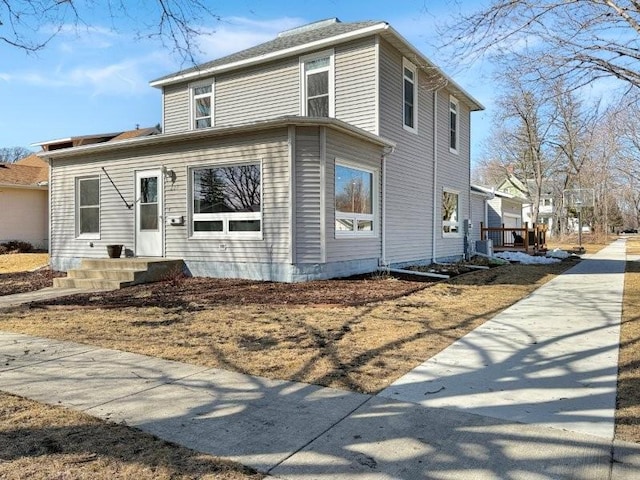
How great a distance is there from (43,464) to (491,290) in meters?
8.50

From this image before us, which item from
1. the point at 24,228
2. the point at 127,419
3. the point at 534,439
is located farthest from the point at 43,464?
the point at 24,228

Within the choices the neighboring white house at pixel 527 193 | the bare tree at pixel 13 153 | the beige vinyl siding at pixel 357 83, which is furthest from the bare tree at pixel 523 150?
the bare tree at pixel 13 153

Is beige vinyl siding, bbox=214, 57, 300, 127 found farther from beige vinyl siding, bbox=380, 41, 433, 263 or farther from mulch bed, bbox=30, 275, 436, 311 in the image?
mulch bed, bbox=30, 275, 436, 311

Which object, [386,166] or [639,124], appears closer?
[386,166]

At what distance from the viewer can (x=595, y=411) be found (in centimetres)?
342

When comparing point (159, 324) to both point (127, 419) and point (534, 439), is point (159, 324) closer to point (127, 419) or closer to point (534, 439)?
point (127, 419)

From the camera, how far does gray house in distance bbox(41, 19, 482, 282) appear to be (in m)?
10.0

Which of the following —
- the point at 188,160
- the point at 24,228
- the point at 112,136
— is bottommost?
the point at 24,228

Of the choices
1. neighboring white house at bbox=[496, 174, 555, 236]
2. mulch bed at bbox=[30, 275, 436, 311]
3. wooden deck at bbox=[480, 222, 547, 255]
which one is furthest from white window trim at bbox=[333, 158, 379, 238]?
neighboring white house at bbox=[496, 174, 555, 236]

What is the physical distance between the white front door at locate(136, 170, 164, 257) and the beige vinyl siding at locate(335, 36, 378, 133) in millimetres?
4867

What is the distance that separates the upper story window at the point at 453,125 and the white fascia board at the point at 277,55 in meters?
5.78

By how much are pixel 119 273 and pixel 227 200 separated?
277cm

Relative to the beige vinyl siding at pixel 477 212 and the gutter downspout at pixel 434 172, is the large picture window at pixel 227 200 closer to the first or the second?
the gutter downspout at pixel 434 172

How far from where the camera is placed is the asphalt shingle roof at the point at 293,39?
1252 cm
